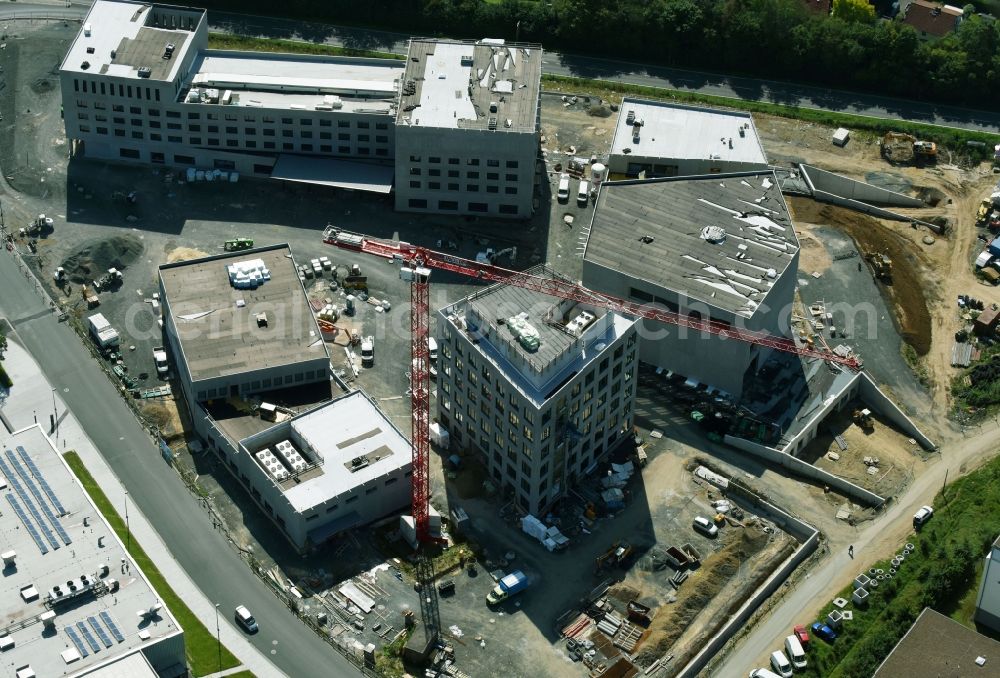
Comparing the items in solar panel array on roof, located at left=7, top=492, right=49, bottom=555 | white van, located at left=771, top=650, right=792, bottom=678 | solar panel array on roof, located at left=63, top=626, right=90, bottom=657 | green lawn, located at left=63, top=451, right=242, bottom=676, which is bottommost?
green lawn, located at left=63, top=451, right=242, bottom=676

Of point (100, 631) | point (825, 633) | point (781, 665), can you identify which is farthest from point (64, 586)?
point (825, 633)

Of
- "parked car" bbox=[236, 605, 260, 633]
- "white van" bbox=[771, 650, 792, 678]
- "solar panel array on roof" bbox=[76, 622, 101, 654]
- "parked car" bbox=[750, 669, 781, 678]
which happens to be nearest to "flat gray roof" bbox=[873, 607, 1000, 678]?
"white van" bbox=[771, 650, 792, 678]

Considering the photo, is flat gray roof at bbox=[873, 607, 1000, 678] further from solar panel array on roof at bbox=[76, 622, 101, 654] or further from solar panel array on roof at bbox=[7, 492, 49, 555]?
solar panel array on roof at bbox=[7, 492, 49, 555]

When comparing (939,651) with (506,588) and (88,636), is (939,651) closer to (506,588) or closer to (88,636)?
(506,588)

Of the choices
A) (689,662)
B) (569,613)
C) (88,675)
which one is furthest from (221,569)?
(689,662)

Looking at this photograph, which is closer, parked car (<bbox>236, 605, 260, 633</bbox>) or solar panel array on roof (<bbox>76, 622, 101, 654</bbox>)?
solar panel array on roof (<bbox>76, 622, 101, 654</bbox>)

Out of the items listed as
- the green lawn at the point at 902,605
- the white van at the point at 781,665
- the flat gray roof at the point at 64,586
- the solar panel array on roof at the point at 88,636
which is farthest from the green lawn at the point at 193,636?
the green lawn at the point at 902,605

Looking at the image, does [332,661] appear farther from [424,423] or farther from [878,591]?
[878,591]
